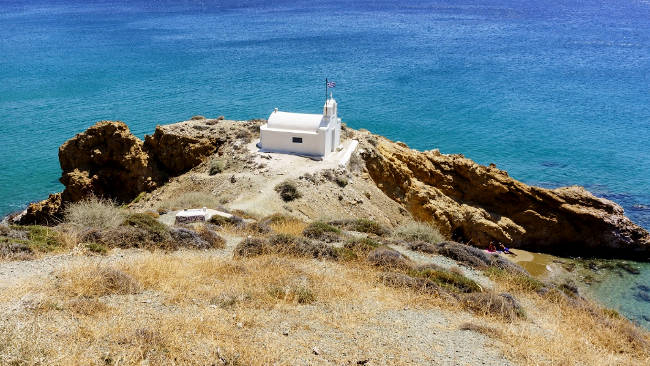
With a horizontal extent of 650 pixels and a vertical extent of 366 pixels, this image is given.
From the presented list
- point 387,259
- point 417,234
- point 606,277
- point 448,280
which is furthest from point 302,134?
point 606,277

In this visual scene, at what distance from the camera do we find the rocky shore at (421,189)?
2573 cm

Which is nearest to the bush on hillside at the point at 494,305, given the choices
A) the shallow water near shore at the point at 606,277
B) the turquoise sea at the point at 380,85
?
the shallow water near shore at the point at 606,277

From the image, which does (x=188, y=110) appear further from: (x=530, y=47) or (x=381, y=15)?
(x=381, y=15)

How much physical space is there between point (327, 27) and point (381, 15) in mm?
21666

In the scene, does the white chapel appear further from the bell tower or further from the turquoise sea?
the turquoise sea

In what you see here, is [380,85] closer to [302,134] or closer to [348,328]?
[302,134]

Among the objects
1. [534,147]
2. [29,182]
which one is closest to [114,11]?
[29,182]

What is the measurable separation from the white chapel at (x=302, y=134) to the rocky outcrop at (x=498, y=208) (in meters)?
2.30

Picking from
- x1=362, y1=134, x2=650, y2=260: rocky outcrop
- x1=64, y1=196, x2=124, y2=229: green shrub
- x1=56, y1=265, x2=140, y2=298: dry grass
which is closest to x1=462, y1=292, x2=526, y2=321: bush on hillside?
x1=56, y1=265, x2=140, y2=298: dry grass

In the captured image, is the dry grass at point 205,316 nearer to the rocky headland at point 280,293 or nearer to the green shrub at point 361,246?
the rocky headland at point 280,293

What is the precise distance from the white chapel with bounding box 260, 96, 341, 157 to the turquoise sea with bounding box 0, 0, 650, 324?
14.9m

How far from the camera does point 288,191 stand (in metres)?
21.8

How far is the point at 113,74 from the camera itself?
56719mm

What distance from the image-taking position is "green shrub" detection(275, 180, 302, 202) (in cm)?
2166
